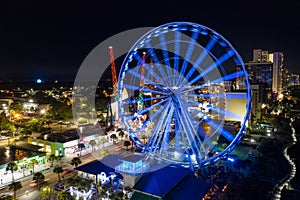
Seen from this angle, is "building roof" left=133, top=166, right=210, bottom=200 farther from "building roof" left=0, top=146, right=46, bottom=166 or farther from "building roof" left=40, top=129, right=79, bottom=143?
"building roof" left=40, top=129, right=79, bottom=143

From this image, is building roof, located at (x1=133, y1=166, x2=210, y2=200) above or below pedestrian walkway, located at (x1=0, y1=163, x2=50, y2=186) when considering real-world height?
above

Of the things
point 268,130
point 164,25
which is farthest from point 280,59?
point 164,25

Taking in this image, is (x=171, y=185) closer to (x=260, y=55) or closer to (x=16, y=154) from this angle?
(x=16, y=154)

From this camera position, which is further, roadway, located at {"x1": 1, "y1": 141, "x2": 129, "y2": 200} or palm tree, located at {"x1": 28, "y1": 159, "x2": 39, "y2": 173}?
palm tree, located at {"x1": 28, "y1": 159, "x2": 39, "y2": 173}

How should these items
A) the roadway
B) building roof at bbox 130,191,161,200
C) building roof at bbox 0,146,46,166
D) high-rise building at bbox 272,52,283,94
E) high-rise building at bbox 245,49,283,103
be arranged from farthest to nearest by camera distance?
1. high-rise building at bbox 245,49,283,103
2. high-rise building at bbox 272,52,283,94
3. building roof at bbox 0,146,46,166
4. the roadway
5. building roof at bbox 130,191,161,200

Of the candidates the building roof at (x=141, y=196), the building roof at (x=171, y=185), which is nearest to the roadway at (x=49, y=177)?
the building roof at (x=141, y=196)

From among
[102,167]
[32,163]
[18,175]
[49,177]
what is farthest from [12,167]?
[102,167]

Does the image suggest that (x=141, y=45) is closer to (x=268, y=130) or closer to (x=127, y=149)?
(x=127, y=149)

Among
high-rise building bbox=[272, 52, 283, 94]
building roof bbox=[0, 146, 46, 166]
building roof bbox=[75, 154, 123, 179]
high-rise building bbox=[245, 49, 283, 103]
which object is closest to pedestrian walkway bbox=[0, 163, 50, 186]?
building roof bbox=[0, 146, 46, 166]

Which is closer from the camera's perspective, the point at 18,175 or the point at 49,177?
the point at 18,175

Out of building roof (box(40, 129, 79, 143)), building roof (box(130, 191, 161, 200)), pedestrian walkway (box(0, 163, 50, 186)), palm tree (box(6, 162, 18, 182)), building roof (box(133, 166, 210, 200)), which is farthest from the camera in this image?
building roof (box(40, 129, 79, 143))

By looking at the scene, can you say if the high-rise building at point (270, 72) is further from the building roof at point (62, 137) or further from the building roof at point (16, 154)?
the building roof at point (16, 154)
